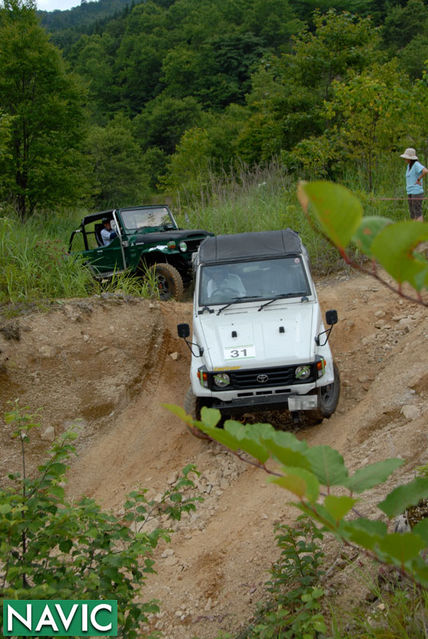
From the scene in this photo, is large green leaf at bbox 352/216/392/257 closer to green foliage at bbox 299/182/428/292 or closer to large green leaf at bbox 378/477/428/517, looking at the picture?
green foliage at bbox 299/182/428/292

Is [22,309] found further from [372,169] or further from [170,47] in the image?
[170,47]

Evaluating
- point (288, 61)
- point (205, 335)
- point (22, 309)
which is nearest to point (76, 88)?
point (288, 61)

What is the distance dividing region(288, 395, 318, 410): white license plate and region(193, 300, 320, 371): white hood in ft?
1.17

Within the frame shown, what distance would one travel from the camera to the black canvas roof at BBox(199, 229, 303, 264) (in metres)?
7.14

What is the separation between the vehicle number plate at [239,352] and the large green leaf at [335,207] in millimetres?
5090

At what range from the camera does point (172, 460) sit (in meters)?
6.66

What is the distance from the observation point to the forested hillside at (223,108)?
13328 millimetres

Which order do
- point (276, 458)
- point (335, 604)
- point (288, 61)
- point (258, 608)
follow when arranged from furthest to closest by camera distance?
1. point (288, 61)
2. point (258, 608)
3. point (335, 604)
4. point (276, 458)

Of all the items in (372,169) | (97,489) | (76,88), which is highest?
(76,88)

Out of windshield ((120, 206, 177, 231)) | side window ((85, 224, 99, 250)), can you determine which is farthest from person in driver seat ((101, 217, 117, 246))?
side window ((85, 224, 99, 250))

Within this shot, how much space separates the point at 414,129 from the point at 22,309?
8.70 m

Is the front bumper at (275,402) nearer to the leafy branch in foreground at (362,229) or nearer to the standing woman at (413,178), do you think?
the leafy branch in foreground at (362,229)

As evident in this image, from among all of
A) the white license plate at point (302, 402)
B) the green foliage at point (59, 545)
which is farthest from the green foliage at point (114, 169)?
the green foliage at point (59, 545)

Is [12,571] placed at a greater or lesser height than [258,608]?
greater
